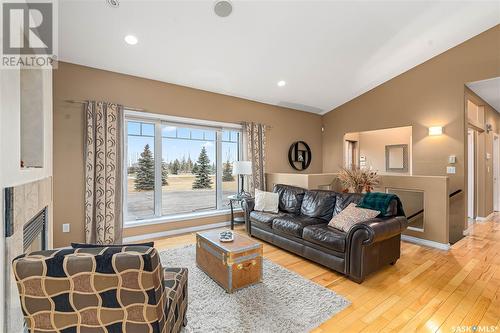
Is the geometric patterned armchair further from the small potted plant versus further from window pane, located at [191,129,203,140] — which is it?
the small potted plant

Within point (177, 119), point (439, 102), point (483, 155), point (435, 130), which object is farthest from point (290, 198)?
point (483, 155)

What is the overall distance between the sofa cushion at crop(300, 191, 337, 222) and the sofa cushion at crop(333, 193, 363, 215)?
10 cm

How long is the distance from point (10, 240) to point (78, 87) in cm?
282

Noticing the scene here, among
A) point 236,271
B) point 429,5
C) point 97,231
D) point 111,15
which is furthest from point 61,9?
point 429,5

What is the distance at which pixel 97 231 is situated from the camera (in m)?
3.54

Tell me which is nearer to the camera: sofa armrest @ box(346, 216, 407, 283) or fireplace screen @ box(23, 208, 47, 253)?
fireplace screen @ box(23, 208, 47, 253)

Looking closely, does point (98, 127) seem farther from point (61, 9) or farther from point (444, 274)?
point (444, 274)

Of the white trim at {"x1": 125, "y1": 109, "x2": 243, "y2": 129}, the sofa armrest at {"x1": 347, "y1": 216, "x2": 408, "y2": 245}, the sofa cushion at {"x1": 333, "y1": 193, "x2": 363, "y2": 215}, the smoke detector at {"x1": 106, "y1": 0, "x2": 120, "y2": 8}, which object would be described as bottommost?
the sofa armrest at {"x1": 347, "y1": 216, "x2": 408, "y2": 245}

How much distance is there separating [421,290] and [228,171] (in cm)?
373

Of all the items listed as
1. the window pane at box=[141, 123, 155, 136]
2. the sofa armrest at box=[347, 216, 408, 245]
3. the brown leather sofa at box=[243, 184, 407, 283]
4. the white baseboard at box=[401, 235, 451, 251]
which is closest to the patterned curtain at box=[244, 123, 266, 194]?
the brown leather sofa at box=[243, 184, 407, 283]

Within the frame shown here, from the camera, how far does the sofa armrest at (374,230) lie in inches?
101

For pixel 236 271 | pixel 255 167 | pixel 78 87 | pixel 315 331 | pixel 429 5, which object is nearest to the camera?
A: pixel 315 331

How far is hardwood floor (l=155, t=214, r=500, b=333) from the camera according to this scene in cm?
199

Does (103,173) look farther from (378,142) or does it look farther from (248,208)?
(378,142)
